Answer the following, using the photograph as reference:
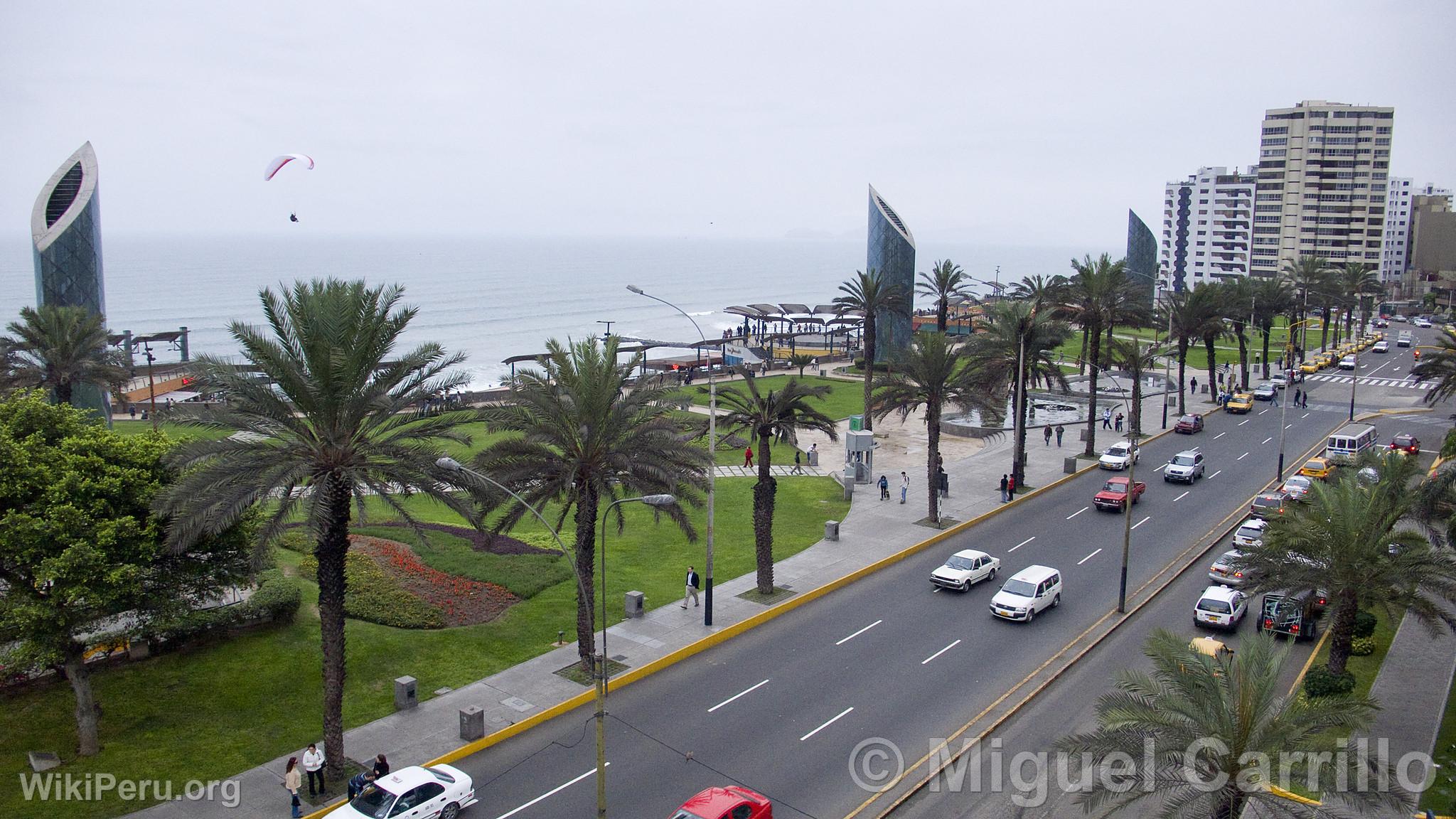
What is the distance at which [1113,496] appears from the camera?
125 ft

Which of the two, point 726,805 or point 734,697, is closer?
point 726,805

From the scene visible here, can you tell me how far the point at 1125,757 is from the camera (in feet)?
51.3

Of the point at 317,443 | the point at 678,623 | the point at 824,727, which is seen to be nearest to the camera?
the point at 317,443

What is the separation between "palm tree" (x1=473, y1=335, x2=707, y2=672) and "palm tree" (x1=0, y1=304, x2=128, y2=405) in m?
21.9

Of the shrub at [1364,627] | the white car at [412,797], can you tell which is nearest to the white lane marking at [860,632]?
the white car at [412,797]

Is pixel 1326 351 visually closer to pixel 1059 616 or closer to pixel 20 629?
pixel 1059 616

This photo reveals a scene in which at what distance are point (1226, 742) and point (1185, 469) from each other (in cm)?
3174

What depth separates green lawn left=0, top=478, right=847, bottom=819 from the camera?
18391mm

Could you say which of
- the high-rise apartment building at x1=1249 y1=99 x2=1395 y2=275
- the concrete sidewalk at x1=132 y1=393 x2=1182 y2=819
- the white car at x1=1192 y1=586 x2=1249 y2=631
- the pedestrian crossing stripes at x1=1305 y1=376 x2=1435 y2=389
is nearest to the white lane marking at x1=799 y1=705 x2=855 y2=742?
the concrete sidewalk at x1=132 y1=393 x2=1182 y2=819

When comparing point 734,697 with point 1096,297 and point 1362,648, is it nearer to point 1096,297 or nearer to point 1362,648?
point 1362,648

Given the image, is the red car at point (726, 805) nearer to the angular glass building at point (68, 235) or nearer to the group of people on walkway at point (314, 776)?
the group of people on walkway at point (314, 776)

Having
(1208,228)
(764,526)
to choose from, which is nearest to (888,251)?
(764,526)

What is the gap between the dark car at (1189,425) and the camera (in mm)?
53125

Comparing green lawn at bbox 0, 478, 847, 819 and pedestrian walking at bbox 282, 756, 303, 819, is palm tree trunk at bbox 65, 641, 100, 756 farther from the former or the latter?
pedestrian walking at bbox 282, 756, 303, 819
